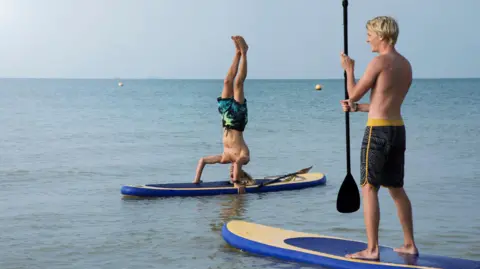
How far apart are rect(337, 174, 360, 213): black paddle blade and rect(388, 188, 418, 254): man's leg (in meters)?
0.79

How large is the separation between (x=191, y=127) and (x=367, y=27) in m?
27.9

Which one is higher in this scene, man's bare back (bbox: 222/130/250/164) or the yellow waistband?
the yellow waistband

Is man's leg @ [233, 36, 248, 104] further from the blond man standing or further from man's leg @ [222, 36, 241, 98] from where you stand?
the blond man standing

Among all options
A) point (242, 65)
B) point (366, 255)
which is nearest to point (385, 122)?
point (366, 255)

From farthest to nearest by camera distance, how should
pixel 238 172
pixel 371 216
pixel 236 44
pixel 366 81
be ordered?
pixel 238 172 → pixel 236 44 → pixel 371 216 → pixel 366 81

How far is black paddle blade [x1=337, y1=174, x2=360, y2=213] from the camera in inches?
311

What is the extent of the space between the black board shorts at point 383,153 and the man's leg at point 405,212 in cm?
12

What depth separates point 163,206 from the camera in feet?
38.7

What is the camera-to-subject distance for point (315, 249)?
25.1ft

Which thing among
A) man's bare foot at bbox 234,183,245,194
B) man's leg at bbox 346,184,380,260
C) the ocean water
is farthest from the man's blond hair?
man's bare foot at bbox 234,183,245,194

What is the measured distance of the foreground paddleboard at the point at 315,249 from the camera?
273 inches

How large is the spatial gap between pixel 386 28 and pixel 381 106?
0.65 m

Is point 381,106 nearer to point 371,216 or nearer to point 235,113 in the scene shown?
point 371,216

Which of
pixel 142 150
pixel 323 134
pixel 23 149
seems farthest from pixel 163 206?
pixel 323 134
